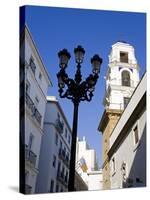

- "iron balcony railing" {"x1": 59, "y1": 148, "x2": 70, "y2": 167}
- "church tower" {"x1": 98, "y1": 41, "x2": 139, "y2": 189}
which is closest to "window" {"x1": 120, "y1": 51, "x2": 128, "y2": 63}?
"church tower" {"x1": 98, "y1": 41, "x2": 139, "y2": 189}

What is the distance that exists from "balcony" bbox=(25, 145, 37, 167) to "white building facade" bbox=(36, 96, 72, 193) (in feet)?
7.87

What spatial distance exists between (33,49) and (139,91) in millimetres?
5854

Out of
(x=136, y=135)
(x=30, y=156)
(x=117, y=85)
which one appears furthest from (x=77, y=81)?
(x=117, y=85)

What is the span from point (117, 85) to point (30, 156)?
10826mm

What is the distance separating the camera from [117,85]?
26.0 metres

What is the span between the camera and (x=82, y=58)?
23.0ft

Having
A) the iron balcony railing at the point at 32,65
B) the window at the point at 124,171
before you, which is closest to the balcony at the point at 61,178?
the window at the point at 124,171

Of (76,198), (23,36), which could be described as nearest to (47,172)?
(23,36)

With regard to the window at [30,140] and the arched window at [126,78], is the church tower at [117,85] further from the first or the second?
the window at [30,140]

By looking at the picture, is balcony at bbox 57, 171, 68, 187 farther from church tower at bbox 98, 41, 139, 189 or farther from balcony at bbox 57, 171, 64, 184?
church tower at bbox 98, 41, 139, 189

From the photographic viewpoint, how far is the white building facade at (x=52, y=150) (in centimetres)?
2080

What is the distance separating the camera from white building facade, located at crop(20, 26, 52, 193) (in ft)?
54.0

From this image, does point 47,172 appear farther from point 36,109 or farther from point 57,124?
point 36,109

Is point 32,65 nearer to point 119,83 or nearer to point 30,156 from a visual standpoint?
point 30,156
